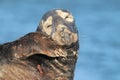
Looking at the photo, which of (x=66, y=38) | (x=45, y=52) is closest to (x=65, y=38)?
(x=66, y=38)

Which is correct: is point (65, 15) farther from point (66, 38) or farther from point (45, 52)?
point (45, 52)

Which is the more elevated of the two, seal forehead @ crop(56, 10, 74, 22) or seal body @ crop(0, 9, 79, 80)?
seal forehead @ crop(56, 10, 74, 22)

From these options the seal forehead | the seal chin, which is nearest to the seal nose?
the seal chin

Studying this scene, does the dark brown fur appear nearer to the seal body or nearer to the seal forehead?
the seal body

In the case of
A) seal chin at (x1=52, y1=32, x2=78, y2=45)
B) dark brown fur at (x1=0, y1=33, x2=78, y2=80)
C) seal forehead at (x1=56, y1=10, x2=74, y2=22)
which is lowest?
dark brown fur at (x1=0, y1=33, x2=78, y2=80)

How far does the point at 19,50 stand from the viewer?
3248 millimetres

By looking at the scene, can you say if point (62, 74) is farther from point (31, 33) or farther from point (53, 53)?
point (31, 33)

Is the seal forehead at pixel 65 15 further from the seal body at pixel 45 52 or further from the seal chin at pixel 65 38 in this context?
the seal chin at pixel 65 38

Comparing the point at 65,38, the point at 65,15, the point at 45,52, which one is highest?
the point at 65,15

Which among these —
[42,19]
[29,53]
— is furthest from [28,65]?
[42,19]

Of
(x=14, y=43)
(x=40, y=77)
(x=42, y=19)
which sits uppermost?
(x=42, y=19)

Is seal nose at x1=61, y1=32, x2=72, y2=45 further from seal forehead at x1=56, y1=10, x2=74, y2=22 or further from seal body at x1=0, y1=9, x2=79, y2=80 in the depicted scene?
seal forehead at x1=56, y1=10, x2=74, y2=22

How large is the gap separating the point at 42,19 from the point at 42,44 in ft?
0.96

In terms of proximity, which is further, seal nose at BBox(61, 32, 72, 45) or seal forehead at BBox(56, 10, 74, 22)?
seal forehead at BBox(56, 10, 74, 22)
